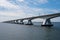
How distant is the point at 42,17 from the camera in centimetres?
9712

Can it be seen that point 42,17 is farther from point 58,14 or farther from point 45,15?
point 58,14

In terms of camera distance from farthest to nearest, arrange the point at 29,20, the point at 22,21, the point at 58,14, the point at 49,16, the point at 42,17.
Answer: the point at 22,21 → the point at 29,20 → the point at 42,17 → the point at 49,16 → the point at 58,14

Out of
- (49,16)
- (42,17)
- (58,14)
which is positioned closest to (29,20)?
(42,17)

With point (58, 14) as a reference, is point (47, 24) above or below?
below

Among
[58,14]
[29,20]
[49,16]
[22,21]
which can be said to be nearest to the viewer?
[58,14]

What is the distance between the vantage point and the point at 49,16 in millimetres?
90000

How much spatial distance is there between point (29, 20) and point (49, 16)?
117ft

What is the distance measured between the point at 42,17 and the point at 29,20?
27.4m

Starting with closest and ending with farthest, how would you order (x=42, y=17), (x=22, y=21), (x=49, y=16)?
(x=49, y=16) < (x=42, y=17) < (x=22, y=21)

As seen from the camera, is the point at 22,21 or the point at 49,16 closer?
the point at 49,16

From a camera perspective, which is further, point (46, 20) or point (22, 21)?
point (22, 21)

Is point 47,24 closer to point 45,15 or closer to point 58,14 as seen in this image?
point 45,15

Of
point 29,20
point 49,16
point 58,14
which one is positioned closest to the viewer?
point 58,14

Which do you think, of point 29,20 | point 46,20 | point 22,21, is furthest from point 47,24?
point 22,21
